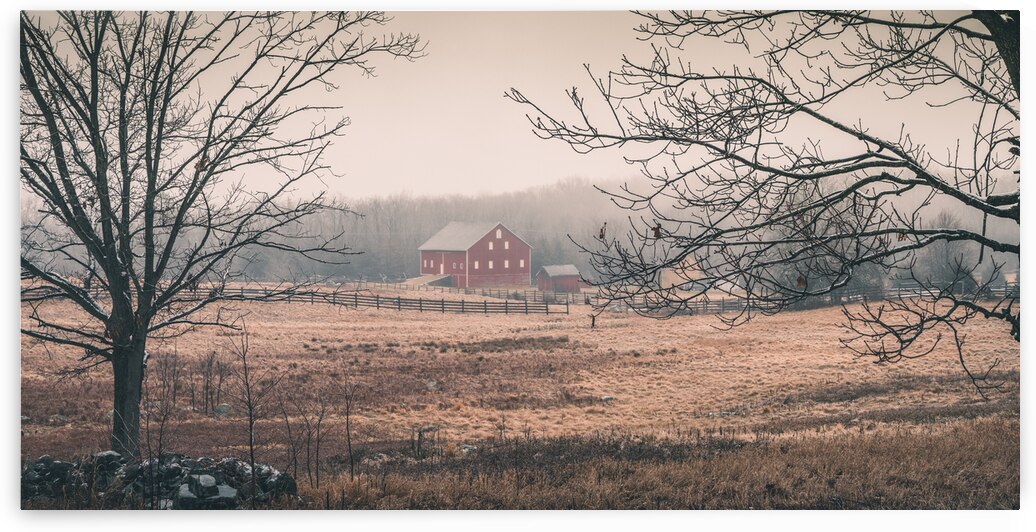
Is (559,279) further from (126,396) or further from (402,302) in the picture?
(126,396)

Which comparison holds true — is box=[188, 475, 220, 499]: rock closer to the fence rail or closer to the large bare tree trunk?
the large bare tree trunk

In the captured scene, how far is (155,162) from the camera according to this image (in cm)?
652

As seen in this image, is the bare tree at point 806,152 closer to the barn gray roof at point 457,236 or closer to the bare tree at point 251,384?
the barn gray roof at point 457,236

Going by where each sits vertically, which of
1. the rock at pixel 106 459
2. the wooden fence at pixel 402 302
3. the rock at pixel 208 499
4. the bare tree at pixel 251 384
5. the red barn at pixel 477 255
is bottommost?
the rock at pixel 208 499

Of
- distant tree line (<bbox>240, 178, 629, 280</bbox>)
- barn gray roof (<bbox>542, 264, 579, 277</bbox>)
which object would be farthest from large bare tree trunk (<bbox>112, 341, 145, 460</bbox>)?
barn gray roof (<bbox>542, 264, 579, 277</bbox>)

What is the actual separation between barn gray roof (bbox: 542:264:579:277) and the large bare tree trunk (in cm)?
405

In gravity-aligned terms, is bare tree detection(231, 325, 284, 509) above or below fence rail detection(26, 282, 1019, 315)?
below

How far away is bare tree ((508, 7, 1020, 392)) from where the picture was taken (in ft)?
16.1

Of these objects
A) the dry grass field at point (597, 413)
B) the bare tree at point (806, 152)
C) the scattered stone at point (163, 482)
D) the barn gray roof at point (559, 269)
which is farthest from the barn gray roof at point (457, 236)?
the scattered stone at point (163, 482)

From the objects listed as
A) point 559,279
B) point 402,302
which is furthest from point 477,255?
point 402,302

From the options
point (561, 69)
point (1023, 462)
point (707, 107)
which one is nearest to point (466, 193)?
point (561, 69)

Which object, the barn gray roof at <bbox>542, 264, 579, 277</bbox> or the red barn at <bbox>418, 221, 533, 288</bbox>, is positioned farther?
the red barn at <bbox>418, 221, 533, 288</bbox>

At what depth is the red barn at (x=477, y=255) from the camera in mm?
7832

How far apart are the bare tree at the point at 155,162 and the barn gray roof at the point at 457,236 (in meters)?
1.42
